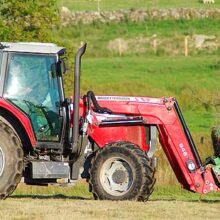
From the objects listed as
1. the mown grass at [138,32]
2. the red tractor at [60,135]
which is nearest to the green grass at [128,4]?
the mown grass at [138,32]

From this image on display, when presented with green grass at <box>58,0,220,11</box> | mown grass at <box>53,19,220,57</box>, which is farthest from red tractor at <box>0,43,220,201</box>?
green grass at <box>58,0,220,11</box>

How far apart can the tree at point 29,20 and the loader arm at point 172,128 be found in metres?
17.1

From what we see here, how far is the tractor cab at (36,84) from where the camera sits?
16.7m

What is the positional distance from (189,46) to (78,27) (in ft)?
28.8

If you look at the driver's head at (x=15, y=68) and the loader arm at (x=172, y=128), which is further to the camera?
the loader arm at (x=172, y=128)

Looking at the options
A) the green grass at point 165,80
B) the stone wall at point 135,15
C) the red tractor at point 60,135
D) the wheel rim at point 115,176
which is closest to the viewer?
the red tractor at point 60,135

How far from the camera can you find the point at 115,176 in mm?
16891

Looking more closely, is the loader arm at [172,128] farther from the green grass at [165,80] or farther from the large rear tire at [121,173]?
the green grass at [165,80]

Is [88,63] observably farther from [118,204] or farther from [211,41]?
[118,204]

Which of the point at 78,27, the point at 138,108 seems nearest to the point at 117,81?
the point at 78,27

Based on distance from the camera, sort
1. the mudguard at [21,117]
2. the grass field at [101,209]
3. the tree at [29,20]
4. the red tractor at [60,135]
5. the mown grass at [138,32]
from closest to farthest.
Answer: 1. the grass field at [101,209]
2. the mudguard at [21,117]
3. the red tractor at [60,135]
4. the tree at [29,20]
5. the mown grass at [138,32]

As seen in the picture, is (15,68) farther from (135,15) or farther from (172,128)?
(135,15)

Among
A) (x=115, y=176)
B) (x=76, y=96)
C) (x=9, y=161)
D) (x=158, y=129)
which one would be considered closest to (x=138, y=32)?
(x=158, y=129)

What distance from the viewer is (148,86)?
46312mm
